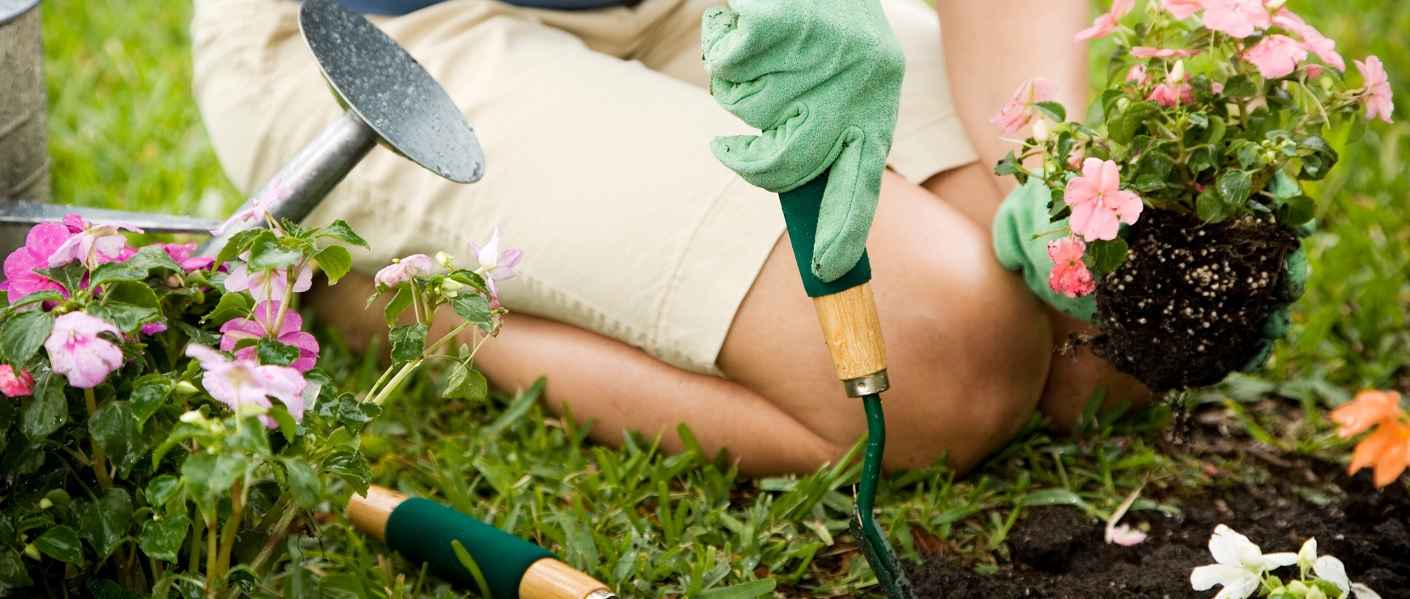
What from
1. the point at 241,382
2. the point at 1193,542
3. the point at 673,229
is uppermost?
the point at 241,382

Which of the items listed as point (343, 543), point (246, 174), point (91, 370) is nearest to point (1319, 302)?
point (343, 543)

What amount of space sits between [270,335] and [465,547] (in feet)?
1.02

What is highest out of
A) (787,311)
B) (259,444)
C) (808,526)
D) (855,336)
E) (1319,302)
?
(259,444)

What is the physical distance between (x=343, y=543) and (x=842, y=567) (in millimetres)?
477

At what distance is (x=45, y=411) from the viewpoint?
2.47 ft

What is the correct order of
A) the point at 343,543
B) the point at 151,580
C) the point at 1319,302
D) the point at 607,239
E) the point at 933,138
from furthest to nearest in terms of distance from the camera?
1. the point at 1319,302
2. the point at 933,138
3. the point at 607,239
4. the point at 343,543
5. the point at 151,580

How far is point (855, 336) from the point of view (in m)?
0.94

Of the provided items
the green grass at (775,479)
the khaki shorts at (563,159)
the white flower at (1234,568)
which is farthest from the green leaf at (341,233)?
the white flower at (1234,568)

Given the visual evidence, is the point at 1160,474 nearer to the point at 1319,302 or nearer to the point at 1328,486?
the point at 1328,486

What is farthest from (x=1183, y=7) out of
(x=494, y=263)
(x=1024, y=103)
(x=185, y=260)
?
(x=185, y=260)

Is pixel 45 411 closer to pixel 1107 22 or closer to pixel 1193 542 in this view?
pixel 1107 22

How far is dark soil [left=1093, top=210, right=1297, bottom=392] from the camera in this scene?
1.01m

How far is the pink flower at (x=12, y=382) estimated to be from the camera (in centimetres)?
74

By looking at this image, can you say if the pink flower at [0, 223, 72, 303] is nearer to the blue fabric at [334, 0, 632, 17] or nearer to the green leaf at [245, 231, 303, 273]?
the green leaf at [245, 231, 303, 273]
